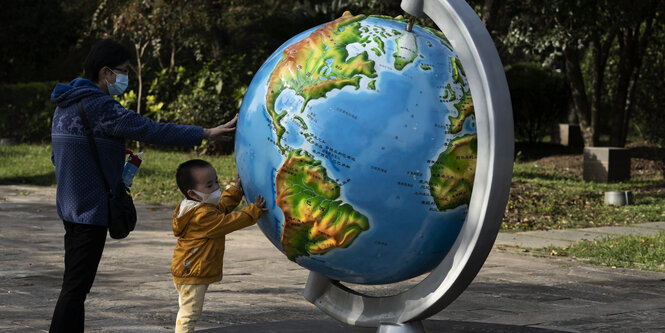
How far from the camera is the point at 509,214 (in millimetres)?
12227

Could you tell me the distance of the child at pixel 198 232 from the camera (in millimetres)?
4844

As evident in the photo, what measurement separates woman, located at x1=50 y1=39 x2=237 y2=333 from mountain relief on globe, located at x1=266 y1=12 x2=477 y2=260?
1.81 feet

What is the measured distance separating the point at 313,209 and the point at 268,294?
263 centimetres

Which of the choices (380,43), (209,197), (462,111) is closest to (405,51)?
(380,43)

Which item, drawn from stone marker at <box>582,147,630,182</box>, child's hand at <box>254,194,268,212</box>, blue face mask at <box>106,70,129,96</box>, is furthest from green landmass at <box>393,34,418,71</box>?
stone marker at <box>582,147,630,182</box>

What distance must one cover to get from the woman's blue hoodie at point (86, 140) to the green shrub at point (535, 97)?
59.9 ft

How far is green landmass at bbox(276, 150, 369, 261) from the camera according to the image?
Answer: 455cm

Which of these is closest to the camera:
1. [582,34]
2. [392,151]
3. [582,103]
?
[392,151]

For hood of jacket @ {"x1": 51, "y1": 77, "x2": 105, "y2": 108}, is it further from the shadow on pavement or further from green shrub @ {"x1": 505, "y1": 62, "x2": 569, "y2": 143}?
green shrub @ {"x1": 505, "y1": 62, "x2": 569, "y2": 143}

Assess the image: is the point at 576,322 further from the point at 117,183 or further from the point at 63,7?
the point at 63,7

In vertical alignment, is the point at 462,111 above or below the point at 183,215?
above

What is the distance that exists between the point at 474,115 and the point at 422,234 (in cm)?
63

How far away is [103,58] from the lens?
4992 millimetres

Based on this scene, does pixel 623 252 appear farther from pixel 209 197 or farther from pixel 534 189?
pixel 209 197
